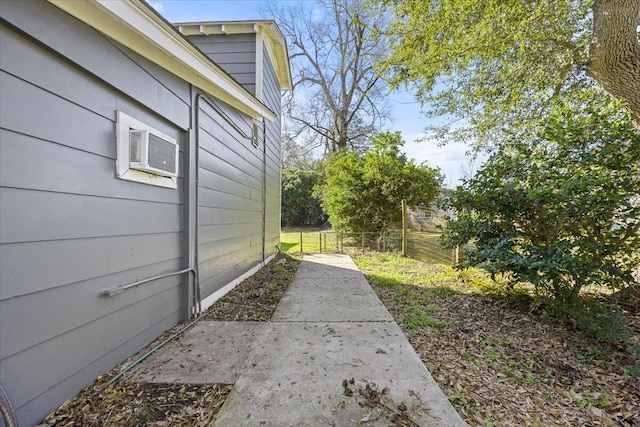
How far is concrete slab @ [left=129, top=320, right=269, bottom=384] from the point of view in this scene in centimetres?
202

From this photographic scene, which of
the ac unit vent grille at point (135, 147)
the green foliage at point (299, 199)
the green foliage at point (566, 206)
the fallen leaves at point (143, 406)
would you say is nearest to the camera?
the fallen leaves at point (143, 406)

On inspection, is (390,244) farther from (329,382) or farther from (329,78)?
(329,78)

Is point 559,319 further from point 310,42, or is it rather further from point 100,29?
point 310,42

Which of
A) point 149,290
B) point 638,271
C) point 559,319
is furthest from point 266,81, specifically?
point 638,271

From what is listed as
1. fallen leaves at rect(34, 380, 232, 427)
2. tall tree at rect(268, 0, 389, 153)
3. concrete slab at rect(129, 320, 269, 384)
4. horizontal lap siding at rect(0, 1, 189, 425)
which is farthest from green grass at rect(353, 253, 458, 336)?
tall tree at rect(268, 0, 389, 153)

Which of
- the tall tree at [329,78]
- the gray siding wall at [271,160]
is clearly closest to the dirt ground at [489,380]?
the gray siding wall at [271,160]

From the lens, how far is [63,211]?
162 centimetres

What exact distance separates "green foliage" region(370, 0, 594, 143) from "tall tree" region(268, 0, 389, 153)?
7.98 metres

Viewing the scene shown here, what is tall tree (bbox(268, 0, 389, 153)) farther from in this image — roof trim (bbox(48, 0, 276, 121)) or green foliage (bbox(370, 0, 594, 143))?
roof trim (bbox(48, 0, 276, 121))

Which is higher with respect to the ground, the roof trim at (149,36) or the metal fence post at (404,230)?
the roof trim at (149,36)

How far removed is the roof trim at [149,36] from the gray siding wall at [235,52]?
218 centimetres

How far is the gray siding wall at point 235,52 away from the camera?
5211 millimetres

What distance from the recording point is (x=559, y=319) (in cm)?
315

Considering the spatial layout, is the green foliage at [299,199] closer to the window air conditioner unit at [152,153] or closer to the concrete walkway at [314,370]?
the concrete walkway at [314,370]
